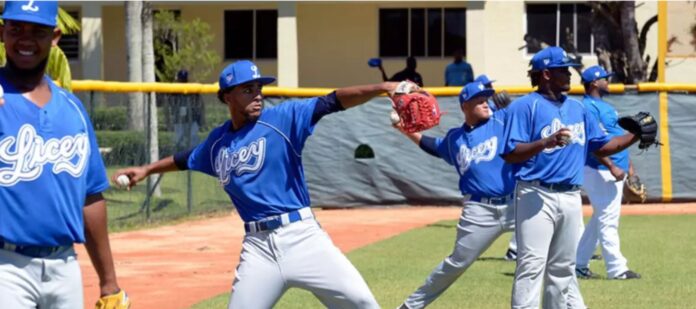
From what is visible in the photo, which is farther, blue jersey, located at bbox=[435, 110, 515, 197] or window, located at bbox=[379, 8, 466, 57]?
window, located at bbox=[379, 8, 466, 57]

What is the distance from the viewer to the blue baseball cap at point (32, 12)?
505 cm

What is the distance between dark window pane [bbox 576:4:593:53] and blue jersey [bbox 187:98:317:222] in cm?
2854

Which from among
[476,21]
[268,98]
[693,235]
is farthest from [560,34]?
[693,235]

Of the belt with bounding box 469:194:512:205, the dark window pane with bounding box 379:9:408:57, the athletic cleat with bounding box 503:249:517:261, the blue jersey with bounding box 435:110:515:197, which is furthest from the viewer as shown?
the dark window pane with bounding box 379:9:408:57

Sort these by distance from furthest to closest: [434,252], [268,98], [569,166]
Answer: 1. [268,98]
2. [434,252]
3. [569,166]

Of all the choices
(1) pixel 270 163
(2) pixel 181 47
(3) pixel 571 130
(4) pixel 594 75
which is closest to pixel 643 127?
(3) pixel 571 130

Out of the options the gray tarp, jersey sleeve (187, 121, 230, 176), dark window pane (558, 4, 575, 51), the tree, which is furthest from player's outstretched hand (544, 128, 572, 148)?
dark window pane (558, 4, 575, 51)

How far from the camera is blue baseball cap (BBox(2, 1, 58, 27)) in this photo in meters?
5.05

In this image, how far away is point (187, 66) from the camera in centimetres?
3350

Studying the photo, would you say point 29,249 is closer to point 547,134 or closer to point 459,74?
point 547,134

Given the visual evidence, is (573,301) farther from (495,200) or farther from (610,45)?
(610,45)

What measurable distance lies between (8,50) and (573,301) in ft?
16.6

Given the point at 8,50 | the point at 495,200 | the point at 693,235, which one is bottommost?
the point at 693,235

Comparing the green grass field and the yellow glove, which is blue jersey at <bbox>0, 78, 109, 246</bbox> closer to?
the yellow glove
